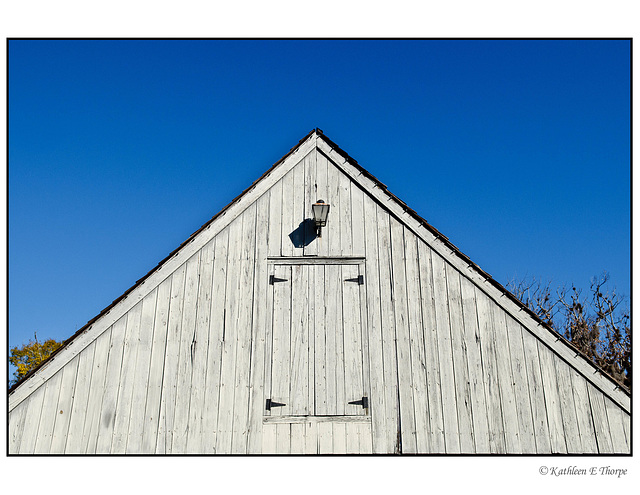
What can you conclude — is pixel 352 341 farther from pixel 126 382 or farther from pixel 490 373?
pixel 126 382

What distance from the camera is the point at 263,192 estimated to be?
731cm

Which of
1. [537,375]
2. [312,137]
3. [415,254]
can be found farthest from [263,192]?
[537,375]

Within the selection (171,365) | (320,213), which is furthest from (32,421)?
(320,213)

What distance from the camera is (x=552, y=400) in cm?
639

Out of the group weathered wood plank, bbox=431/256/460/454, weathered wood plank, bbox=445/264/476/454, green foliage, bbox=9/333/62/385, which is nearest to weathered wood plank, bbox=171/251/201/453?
weathered wood plank, bbox=431/256/460/454

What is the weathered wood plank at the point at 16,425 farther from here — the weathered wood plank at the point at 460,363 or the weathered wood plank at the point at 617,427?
the weathered wood plank at the point at 617,427

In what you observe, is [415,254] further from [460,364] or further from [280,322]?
[280,322]

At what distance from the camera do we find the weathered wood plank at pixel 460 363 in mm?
6281

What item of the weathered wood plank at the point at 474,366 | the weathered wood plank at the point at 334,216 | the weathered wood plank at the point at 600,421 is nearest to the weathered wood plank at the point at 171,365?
the weathered wood plank at the point at 334,216

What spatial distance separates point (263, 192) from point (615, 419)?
564cm

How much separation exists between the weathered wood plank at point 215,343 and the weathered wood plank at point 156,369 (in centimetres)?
61

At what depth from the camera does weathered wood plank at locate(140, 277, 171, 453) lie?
625 centimetres

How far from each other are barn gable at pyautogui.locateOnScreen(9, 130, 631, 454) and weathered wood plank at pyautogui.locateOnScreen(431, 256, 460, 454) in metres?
0.01

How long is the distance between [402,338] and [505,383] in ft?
4.78
